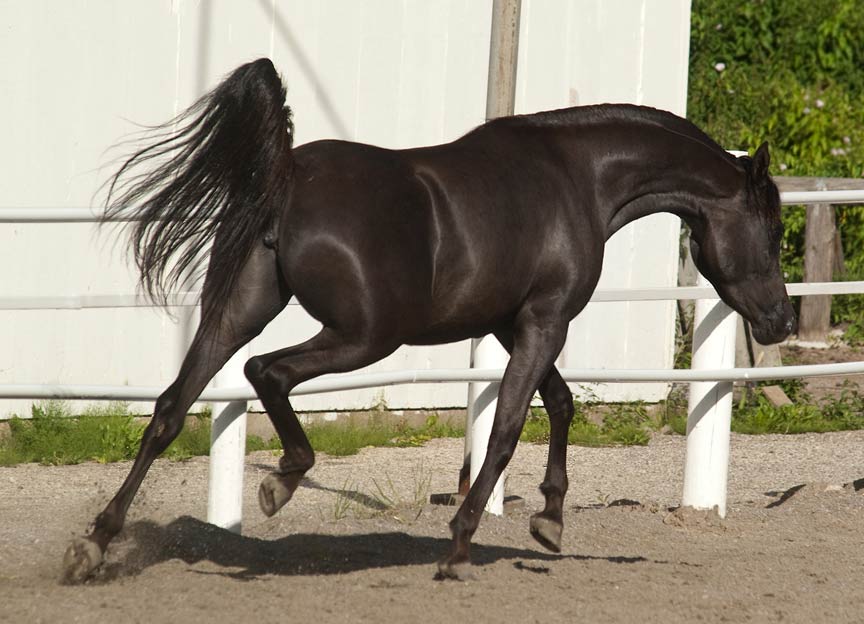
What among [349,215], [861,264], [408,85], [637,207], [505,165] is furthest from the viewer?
[861,264]

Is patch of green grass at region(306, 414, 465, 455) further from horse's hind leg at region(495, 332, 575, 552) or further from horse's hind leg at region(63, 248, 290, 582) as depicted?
horse's hind leg at region(63, 248, 290, 582)

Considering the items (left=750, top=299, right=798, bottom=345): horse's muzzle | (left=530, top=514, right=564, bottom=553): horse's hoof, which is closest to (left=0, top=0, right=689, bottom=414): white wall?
(left=530, top=514, right=564, bottom=553): horse's hoof

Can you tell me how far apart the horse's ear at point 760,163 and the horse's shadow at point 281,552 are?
1.58m

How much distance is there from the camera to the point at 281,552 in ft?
16.1

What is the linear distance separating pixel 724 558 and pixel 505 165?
1.89m

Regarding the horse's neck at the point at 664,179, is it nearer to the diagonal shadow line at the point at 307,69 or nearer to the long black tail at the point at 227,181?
the long black tail at the point at 227,181

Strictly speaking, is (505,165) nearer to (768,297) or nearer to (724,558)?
(768,297)

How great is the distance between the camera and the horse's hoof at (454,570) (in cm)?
453

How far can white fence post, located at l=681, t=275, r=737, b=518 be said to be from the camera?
6.11 m

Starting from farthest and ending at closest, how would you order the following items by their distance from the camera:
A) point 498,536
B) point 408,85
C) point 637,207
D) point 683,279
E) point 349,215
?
point 683,279
point 408,85
point 498,536
point 637,207
point 349,215

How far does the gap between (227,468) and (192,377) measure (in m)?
0.90

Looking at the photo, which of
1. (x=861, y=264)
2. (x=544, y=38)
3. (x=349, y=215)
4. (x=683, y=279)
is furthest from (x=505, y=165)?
(x=861, y=264)

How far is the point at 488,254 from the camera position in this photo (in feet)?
14.8

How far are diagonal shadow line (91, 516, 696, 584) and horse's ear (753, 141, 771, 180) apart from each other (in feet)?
5.09
